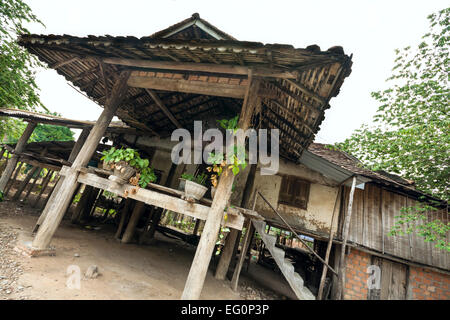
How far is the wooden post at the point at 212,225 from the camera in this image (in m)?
3.18

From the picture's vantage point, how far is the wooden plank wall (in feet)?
23.2

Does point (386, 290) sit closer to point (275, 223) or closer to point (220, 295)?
point (275, 223)

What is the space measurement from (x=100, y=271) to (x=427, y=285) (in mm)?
10707

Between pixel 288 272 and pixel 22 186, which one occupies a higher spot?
Result: pixel 288 272

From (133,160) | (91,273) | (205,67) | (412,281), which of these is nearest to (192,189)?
(133,160)

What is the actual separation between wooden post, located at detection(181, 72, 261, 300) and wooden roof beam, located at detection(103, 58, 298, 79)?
0.22 metres

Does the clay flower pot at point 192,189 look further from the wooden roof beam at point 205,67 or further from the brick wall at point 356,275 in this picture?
the brick wall at point 356,275

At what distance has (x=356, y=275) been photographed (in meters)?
6.93

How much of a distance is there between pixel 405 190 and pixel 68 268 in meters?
10.6

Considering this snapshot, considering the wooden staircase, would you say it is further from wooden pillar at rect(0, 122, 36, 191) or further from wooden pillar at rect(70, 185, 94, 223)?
wooden pillar at rect(0, 122, 36, 191)

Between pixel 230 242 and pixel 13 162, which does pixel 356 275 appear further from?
pixel 13 162

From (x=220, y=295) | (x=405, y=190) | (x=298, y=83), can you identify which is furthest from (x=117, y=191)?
(x=405, y=190)

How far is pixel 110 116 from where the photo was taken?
506 cm

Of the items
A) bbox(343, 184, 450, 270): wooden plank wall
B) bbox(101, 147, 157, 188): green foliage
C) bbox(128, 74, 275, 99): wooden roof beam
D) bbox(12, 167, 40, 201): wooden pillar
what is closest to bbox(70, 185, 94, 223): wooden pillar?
bbox(12, 167, 40, 201): wooden pillar
